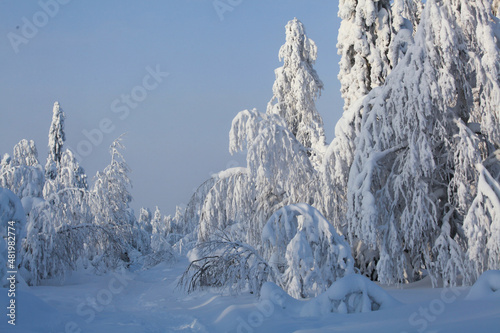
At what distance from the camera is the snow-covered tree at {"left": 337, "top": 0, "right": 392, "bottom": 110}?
1294 centimetres

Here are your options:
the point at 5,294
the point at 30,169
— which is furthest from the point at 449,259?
the point at 30,169

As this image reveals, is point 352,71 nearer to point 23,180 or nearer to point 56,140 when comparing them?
point 23,180

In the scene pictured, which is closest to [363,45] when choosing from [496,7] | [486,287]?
[496,7]

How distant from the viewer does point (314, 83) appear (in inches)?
759

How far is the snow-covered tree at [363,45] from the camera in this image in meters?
12.9

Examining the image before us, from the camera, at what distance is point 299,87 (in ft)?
61.8

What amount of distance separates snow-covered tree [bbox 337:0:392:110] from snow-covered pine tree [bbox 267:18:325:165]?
204 inches

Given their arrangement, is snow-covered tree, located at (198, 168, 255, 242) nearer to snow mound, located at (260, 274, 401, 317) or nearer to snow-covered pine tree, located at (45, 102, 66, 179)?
snow mound, located at (260, 274, 401, 317)

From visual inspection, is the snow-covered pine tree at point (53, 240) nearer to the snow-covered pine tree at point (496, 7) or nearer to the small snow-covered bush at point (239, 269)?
the small snow-covered bush at point (239, 269)

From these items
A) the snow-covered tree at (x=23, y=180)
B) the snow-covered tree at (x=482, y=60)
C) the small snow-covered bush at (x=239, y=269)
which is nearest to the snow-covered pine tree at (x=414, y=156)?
the snow-covered tree at (x=482, y=60)

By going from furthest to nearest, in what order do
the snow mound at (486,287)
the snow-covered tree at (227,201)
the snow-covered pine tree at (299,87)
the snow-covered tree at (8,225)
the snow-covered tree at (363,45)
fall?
the snow-covered pine tree at (299,87)
the snow-covered tree at (363,45)
the snow-covered tree at (227,201)
the snow-covered tree at (8,225)
the snow mound at (486,287)

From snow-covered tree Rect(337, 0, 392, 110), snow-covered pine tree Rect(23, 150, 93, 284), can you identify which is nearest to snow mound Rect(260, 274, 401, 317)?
snow-covered tree Rect(337, 0, 392, 110)

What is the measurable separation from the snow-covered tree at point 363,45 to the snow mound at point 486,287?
8.14m

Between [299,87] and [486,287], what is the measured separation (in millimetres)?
14039
